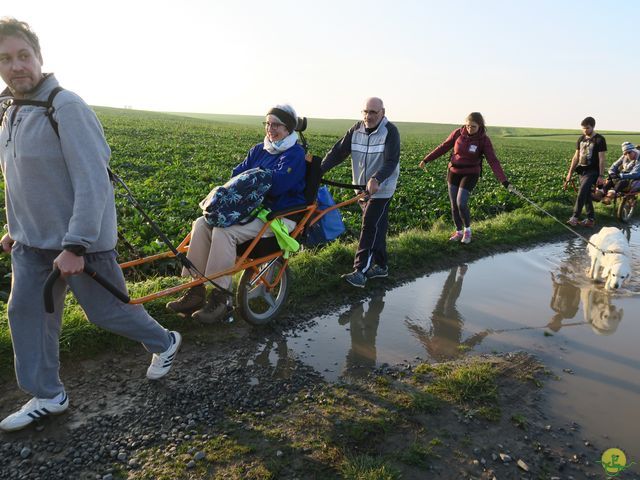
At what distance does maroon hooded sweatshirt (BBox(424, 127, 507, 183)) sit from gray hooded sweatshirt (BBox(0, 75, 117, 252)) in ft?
18.3

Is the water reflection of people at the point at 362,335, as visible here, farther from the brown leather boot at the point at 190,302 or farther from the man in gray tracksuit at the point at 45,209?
the man in gray tracksuit at the point at 45,209

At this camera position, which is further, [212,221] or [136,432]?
[212,221]

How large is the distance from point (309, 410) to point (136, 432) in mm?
1172

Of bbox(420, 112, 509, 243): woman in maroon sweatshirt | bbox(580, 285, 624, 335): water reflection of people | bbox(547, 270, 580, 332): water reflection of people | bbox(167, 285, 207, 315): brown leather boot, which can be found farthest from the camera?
bbox(420, 112, 509, 243): woman in maroon sweatshirt

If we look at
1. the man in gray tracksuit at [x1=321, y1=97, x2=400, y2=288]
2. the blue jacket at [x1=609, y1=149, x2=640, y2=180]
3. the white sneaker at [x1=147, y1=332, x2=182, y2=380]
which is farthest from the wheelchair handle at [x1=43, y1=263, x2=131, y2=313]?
the blue jacket at [x1=609, y1=149, x2=640, y2=180]

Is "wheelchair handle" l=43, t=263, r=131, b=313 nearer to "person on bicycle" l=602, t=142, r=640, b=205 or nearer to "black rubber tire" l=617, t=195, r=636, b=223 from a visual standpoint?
"person on bicycle" l=602, t=142, r=640, b=205

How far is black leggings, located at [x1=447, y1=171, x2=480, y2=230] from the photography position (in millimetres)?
7215

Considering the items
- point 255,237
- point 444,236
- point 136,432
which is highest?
point 255,237

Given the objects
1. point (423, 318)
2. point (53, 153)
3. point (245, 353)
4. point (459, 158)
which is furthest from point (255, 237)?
point (459, 158)

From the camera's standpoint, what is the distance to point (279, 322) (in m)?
4.60

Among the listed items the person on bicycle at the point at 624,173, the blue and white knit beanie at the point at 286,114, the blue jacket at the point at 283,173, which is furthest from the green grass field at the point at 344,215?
the blue and white knit beanie at the point at 286,114

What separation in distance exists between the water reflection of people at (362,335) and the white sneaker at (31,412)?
214 cm

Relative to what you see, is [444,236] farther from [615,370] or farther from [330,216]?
[615,370]

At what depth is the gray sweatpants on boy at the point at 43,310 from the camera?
9.09 feet
